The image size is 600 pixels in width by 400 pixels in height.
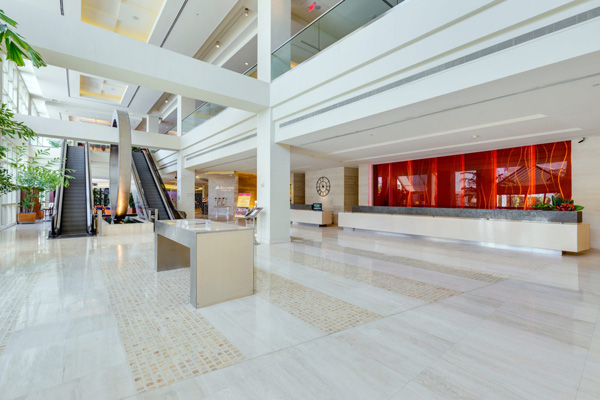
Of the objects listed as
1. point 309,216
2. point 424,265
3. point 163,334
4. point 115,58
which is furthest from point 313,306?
point 309,216

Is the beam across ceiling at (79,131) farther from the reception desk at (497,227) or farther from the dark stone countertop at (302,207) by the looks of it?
the reception desk at (497,227)

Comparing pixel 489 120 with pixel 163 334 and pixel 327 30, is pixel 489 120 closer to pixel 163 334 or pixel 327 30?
pixel 327 30

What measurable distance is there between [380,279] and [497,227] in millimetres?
5148

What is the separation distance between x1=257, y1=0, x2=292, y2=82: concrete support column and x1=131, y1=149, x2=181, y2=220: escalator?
7697mm

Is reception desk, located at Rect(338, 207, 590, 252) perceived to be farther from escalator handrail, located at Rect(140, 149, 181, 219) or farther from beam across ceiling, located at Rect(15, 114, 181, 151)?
beam across ceiling, located at Rect(15, 114, 181, 151)

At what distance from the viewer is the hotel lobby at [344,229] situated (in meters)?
2.07

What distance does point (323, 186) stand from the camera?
15.5 m

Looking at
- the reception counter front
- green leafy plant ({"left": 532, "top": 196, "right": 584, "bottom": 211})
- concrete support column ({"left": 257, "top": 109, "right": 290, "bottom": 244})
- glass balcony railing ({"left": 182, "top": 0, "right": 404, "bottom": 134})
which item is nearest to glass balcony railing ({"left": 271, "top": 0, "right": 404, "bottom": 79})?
glass balcony railing ({"left": 182, "top": 0, "right": 404, "bottom": 134})

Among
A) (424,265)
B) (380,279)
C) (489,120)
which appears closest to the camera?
(380,279)

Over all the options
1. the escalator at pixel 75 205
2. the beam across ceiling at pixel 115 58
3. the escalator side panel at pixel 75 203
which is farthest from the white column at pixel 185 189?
the beam across ceiling at pixel 115 58

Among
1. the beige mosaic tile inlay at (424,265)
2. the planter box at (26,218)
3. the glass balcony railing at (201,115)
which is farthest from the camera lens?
the planter box at (26,218)

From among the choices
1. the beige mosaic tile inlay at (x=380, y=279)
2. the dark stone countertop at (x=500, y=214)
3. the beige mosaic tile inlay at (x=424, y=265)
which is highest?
the dark stone countertop at (x=500, y=214)

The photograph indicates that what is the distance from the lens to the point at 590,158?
728cm

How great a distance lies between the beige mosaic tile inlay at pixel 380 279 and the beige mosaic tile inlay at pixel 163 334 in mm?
2373
